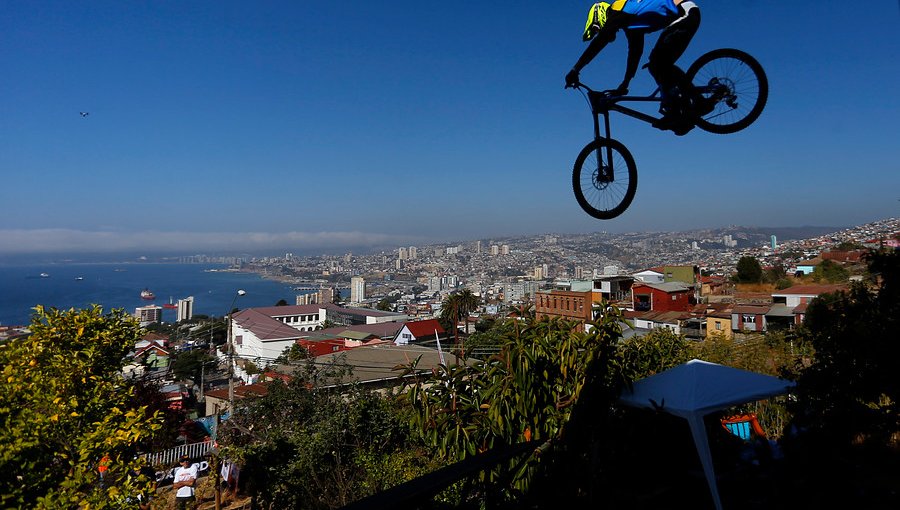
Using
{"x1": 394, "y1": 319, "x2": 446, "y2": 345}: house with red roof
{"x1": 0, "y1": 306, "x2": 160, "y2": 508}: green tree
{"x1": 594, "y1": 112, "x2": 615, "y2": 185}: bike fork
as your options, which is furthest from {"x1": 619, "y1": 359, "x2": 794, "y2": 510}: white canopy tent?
{"x1": 394, "y1": 319, "x2": 446, "y2": 345}: house with red roof

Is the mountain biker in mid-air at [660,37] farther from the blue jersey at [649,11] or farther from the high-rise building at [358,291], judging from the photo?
the high-rise building at [358,291]

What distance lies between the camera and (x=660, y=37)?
2639mm

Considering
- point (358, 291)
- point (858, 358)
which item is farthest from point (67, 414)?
point (358, 291)

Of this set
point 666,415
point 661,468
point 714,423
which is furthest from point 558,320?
point 714,423

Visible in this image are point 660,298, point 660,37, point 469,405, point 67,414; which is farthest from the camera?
point 660,298

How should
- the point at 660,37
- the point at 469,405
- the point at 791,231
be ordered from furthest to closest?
the point at 791,231 < the point at 469,405 < the point at 660,37

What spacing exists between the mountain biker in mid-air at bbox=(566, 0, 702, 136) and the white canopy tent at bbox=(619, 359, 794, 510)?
10.8 feet

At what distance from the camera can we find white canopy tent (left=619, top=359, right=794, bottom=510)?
16.2ft

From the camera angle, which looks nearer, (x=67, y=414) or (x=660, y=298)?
(x=67, y=414)

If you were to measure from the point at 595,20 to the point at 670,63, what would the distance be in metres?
0.51

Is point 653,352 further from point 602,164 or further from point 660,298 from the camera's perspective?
point 660,298

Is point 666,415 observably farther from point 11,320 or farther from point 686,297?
point 11,320

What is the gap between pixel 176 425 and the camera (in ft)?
53.8

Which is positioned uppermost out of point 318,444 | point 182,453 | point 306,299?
point 318,444
